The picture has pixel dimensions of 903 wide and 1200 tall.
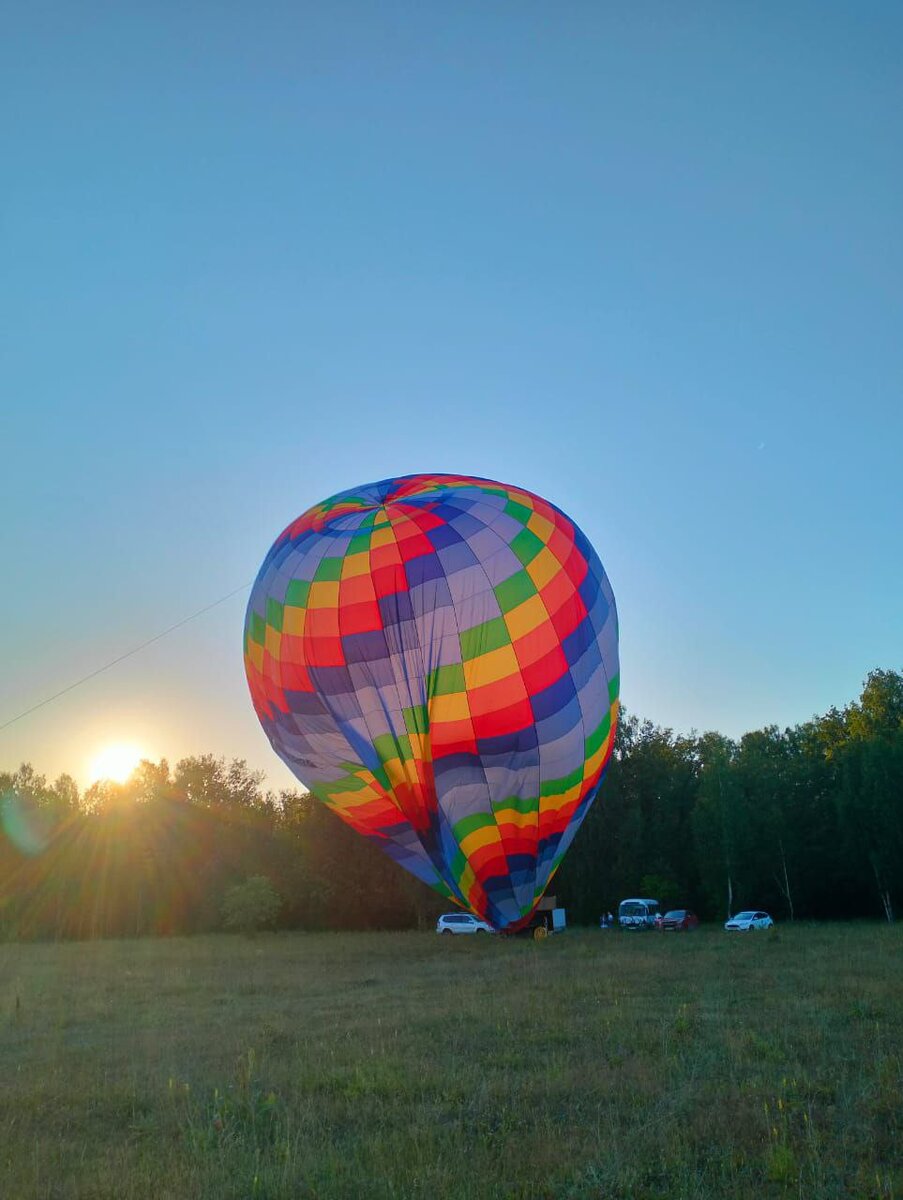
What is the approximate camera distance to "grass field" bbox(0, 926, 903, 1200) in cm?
601

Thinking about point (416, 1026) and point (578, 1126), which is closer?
point (578, 1126)

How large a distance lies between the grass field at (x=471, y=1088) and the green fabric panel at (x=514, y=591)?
5.42m

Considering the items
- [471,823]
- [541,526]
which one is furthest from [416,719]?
[541,526]

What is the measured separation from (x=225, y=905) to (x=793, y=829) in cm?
2379

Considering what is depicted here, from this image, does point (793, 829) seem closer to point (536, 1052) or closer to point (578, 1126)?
point (536, 1052)

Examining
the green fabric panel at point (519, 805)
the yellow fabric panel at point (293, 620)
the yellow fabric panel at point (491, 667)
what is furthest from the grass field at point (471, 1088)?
the yellow fabric panel at point (293, 620)

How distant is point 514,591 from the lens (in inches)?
555

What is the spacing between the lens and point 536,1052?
384 inches

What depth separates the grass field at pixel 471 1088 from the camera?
601 centimetres

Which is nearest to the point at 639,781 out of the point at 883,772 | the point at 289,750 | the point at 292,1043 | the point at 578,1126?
the point at 883,772

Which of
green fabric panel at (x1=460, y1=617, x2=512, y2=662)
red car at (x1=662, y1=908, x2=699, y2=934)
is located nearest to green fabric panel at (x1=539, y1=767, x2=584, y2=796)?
green fabric panel at (x1=460, y1=617, x2=512, y2=662)

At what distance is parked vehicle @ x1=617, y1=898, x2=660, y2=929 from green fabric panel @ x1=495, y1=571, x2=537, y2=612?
2504 cm

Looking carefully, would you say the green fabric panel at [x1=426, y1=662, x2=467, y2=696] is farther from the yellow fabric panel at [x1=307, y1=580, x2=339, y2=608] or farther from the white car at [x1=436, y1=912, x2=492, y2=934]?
the white car at [x1=436, y1=912, x2=492, y2=934]

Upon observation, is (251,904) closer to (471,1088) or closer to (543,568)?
(543,568)
